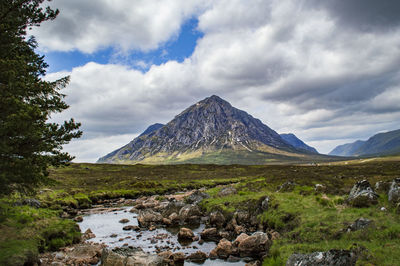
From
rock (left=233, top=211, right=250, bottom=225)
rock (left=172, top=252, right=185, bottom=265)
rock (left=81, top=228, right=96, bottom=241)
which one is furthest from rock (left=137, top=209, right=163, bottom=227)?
rock (left=172, top=252, right=185, bottom=265)

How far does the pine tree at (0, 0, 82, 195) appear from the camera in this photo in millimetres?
15625

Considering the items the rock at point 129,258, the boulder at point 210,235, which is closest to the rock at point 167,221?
the boulder at point 210,235

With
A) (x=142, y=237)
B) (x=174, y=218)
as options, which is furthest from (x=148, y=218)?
(x=142, y=237)

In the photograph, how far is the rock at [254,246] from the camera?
64.4ft

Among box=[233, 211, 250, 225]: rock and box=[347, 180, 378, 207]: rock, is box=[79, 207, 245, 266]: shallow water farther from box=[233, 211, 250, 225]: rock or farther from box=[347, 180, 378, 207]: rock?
box=[347, 180, 378, 207]: rock

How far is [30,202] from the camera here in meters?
35.2

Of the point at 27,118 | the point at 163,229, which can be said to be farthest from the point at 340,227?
the point at 27,118

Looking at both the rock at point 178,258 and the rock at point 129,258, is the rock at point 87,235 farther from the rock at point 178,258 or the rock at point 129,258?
the rock at point 178,258

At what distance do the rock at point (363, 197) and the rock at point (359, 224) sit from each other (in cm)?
538

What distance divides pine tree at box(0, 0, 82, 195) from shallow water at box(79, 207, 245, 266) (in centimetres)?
1047

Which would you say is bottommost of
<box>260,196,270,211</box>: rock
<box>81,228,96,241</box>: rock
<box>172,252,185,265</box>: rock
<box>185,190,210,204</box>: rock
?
<box>172,252,185,265</box>: rock

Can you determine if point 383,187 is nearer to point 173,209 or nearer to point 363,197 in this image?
point 363,197

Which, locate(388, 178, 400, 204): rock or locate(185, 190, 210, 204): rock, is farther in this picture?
locate(185, 190, 210, 204): rock

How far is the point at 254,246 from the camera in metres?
19.9
